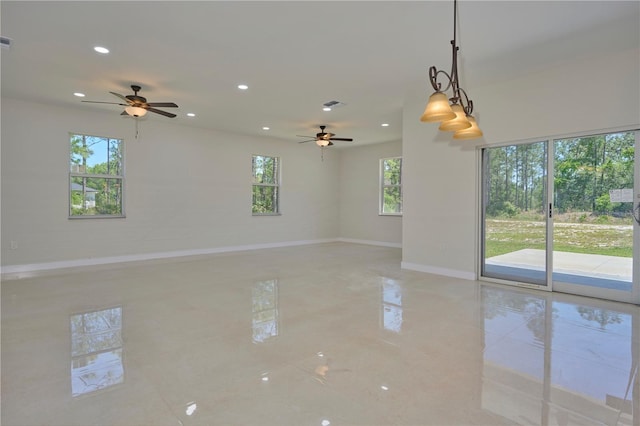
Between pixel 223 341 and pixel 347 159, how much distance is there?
820 cm

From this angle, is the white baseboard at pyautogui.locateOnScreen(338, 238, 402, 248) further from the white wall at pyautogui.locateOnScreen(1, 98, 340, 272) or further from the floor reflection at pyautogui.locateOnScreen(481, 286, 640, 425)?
the floor reflection at pyautogui.locateOnScreen(481, 286, 640, 425)

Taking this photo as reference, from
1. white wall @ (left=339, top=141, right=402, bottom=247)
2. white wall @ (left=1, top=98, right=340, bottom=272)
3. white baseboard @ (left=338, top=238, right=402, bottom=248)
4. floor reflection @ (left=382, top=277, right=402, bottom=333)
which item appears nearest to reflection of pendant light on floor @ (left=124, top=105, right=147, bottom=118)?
white wall @ (left=1, top=98, right=340, bottom=272)

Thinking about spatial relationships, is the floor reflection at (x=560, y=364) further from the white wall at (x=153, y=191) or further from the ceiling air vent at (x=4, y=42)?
the white wall at (x=153, y=191)

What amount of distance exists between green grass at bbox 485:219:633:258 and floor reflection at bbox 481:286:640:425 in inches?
31.3

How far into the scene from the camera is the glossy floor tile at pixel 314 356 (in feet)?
6.15

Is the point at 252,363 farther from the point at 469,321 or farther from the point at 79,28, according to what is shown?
the point at 79,28

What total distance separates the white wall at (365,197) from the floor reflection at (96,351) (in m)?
7.03

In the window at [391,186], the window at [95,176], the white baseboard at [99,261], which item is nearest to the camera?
the white baseboard at [99,261]

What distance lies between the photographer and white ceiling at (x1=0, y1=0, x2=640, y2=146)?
120 inches

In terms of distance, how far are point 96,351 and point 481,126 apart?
17.5ft

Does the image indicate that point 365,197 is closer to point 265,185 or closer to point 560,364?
point 265,185

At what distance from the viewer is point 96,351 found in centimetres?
262

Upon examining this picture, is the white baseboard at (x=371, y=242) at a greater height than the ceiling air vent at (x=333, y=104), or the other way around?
the ceiling air vent at (x=333, y=104)

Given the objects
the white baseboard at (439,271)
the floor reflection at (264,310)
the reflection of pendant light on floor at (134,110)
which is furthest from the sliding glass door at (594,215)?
the reflection of pendant light on floor at (134,110)
